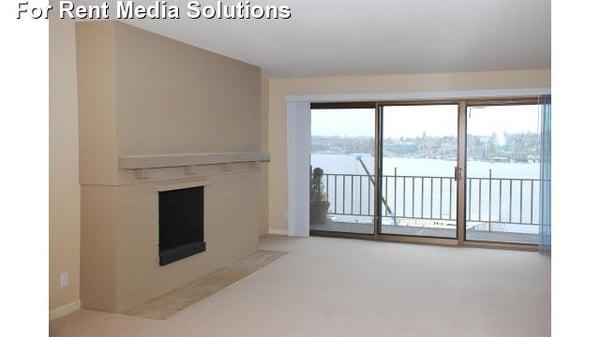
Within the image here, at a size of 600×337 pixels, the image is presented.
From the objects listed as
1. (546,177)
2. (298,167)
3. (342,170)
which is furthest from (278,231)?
(546,177)

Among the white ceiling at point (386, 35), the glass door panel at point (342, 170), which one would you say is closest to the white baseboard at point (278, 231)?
the glass door panel at point (342, 170)

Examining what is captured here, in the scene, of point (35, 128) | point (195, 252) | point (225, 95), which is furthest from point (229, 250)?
point (35, 128)

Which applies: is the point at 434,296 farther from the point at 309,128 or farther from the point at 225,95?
the point at 309,128

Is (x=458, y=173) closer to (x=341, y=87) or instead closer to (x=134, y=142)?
(x=341, y=87)

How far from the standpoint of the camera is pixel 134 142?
4176 mm

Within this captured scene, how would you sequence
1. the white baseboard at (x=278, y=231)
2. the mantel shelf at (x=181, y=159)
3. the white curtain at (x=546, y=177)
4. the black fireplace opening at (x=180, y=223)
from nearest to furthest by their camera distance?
the mantel shelf at (x=181, y=159), the black fireplace opening at (x=180, y=223), the white curtain at (x=546, y=177), the white baseboard at (x=278, y=231)

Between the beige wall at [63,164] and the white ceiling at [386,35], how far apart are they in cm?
59

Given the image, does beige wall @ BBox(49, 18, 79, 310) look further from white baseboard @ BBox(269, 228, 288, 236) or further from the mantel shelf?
white baseboard @ BBox(269, 228, 288, 236)

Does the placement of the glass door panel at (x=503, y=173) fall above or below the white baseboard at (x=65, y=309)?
above

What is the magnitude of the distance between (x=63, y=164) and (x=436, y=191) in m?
4.79

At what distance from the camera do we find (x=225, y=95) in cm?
555

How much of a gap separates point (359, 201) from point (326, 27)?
11.7ft

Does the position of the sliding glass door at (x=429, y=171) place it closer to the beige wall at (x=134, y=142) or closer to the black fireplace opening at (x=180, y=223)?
the beige wall at (x=134, y=142)

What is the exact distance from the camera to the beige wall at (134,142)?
156 inches
